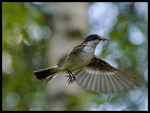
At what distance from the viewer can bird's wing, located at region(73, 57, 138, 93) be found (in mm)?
3984

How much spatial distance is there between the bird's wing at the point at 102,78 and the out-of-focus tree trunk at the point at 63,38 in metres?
0.82

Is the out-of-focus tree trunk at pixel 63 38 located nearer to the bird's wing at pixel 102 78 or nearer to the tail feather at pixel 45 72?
the bird's wing at pixel 102 78

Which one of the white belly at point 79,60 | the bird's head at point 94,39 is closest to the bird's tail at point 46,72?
the white belly at point 79,60

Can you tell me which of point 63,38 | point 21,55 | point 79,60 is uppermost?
point 63,38

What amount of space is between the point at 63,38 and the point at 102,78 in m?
1.48

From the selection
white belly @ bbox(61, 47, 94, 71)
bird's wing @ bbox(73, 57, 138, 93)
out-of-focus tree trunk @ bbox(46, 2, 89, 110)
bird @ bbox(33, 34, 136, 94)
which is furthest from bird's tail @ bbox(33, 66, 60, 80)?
out-of-focus tree trunk @ bbox(46, 2, 89, 110)

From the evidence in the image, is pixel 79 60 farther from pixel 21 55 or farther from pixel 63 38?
pixel 21 55

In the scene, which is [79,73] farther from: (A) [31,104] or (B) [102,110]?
(A) [31,104]

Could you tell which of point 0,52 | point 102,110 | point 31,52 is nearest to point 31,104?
point 31,52

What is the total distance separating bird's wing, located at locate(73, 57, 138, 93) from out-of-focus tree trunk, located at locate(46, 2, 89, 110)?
82 centimetres

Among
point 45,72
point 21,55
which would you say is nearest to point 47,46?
point 21,55

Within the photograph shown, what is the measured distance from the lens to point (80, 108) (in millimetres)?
4121

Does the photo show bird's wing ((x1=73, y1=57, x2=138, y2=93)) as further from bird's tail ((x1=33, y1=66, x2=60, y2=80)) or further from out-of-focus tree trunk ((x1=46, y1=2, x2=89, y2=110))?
out-of-focus tree trunk ((x1=46, y1=2, x2=89, y2=110))

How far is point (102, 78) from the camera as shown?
13.8 feet
